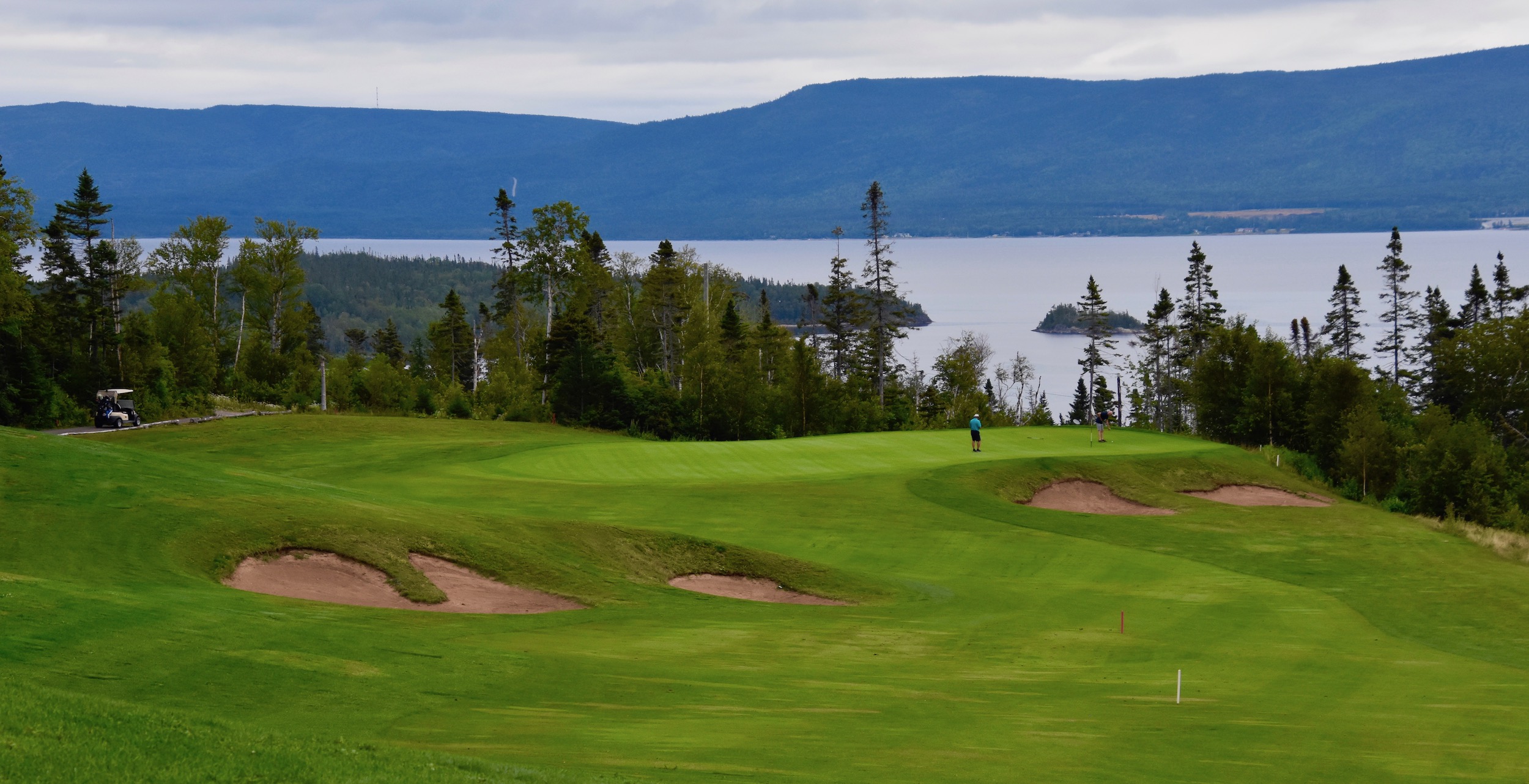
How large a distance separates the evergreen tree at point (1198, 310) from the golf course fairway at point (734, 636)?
229ft

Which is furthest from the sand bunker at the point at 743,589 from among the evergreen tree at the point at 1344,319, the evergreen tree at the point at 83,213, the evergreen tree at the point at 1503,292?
the evergreen tree at the point at 1503,292

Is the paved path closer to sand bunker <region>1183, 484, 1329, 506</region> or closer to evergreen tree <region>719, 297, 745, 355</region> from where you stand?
evergreen tree <region>719, 297, 745, 355</region>

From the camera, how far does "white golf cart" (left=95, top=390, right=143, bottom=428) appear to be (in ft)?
193

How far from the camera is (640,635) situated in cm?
2083

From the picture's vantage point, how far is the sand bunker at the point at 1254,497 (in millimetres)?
44188

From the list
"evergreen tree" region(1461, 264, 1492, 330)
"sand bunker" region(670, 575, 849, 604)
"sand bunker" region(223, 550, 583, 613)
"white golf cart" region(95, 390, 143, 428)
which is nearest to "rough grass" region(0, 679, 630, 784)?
"sand bunker" region(223, 550, 583, 613)

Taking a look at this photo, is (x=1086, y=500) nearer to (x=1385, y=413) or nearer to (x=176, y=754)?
(x=176, y=754)

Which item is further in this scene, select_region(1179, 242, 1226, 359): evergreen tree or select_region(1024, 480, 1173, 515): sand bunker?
select_region(1179, 242, 1226, 359): evergreen tree

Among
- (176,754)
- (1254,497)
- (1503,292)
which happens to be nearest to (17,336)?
(1254,497)

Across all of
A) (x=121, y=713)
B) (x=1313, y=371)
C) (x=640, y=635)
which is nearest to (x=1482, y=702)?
(x=640, y=635)

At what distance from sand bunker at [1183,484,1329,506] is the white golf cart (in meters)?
48.4

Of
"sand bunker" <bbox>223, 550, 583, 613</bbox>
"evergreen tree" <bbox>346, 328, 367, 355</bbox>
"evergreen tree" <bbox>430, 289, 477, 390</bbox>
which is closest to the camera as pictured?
"sand bunker" <bbox>223, 550, 583, 613</bbox>

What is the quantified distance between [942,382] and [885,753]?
107 meters

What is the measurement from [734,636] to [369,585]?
683 centimetres
